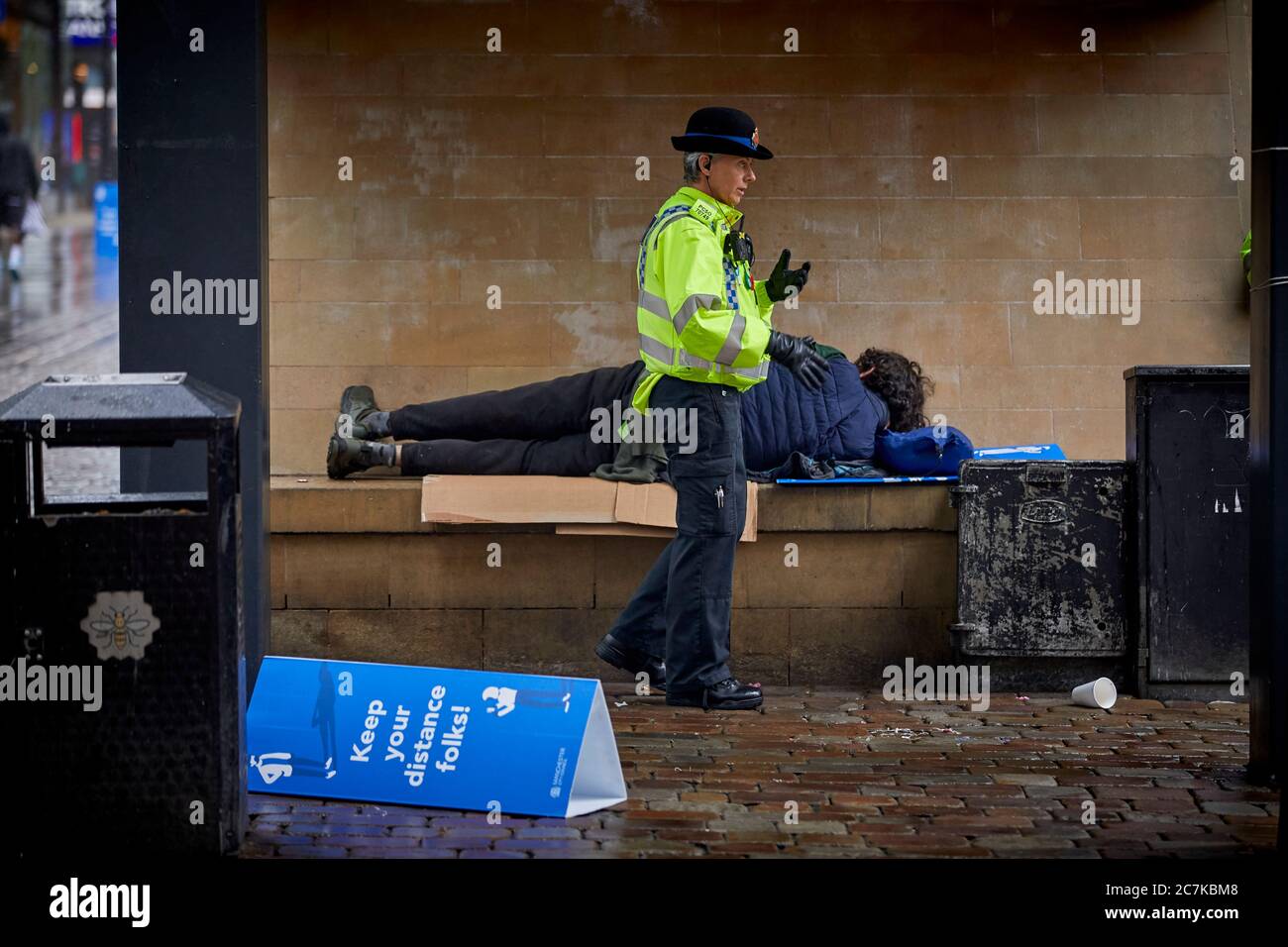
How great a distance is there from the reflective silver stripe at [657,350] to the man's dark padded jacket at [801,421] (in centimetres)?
120

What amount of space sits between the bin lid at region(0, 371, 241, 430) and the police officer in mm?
2284

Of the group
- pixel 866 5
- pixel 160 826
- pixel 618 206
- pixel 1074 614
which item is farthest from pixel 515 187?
pixel 160 826

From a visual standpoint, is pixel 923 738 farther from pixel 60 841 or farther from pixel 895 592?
pixel 60 841

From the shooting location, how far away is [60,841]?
413 cm

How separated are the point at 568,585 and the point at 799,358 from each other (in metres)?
1.58

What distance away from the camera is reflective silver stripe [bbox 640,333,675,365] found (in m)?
6.30

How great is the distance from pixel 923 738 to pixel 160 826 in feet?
9.76

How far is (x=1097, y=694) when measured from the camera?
260 inches

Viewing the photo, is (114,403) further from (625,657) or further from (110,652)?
(625,657)

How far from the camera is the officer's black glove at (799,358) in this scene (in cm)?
667
